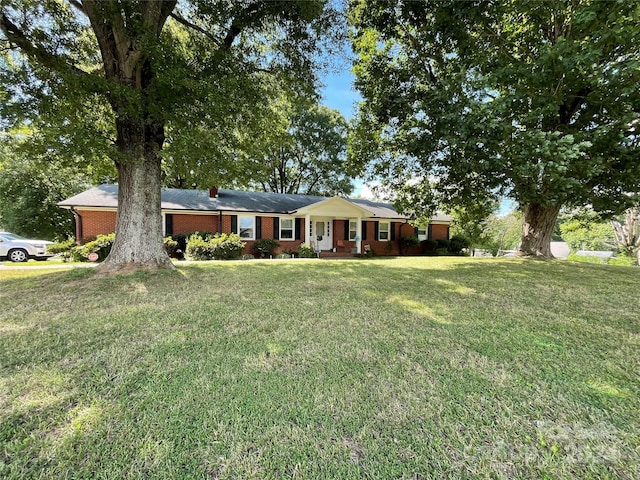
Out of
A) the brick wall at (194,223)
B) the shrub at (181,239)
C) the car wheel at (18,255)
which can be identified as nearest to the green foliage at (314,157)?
the brick wall at (194,223)

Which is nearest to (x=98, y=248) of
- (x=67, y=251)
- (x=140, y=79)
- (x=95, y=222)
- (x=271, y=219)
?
(x=67, y=251)

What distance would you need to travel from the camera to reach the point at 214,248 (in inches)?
502

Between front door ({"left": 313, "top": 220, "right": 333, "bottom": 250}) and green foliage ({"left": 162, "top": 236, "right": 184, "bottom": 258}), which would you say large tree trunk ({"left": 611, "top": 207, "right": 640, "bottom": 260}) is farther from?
green foliage ({"left": 162, "top": 236, "right": 184, "bottom": 258})

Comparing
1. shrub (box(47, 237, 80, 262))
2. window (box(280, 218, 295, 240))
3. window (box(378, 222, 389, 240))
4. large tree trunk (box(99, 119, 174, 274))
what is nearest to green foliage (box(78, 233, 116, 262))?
shrub (box(47, 237, 80, 262))

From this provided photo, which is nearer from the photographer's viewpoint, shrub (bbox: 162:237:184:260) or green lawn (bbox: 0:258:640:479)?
green lawn (bbox: 0:258:640:479)

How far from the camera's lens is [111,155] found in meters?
6.62

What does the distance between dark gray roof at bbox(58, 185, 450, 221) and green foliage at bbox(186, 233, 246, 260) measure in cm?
241

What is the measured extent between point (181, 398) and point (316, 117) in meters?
27.4

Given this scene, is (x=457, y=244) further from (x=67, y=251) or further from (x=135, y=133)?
(x=67, y=251)

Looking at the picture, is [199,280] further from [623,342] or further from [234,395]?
[623,342]

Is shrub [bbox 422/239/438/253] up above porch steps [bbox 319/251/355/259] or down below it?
above

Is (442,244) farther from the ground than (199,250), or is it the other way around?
(442,244)

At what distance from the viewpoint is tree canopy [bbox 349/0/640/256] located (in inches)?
235

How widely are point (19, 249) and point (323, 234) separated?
47.6 ft
